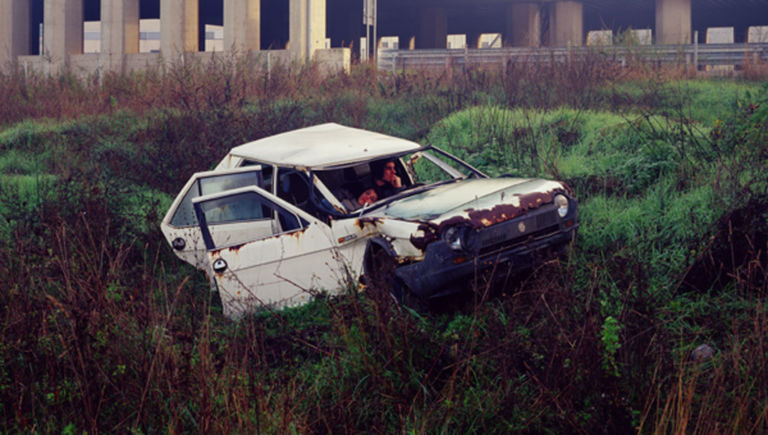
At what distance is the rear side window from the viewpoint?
679 cm

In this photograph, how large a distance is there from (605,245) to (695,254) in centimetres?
122

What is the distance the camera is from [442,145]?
1135 centimetres

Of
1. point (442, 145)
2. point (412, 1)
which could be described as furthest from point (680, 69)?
point (412, 1)

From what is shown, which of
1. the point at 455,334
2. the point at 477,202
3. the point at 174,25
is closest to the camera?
the point at 455,334

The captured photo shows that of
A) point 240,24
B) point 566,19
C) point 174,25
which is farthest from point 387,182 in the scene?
point 566,19

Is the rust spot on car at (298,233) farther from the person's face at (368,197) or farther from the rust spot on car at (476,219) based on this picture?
the person's face at (368,197)

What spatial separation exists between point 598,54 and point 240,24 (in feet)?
46.0

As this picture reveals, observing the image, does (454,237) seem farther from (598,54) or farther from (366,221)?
(598,54)

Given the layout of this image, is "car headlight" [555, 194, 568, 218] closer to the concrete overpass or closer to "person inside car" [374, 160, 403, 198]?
"person inside car" [374, 160, 403, 198]

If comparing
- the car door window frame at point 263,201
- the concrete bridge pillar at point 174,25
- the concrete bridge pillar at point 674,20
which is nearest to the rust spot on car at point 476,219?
the car door window frame at point 263,201

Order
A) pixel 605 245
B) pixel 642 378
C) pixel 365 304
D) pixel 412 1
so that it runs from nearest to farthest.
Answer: pixel 642 378 → pixel 365 304 → pixel 605 245 → pixel 412 1

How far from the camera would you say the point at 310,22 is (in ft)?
78.0

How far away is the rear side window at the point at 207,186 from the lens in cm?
679

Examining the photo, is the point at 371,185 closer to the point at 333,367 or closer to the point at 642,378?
the point at 333,367
